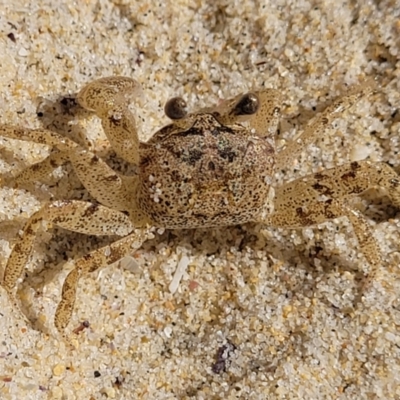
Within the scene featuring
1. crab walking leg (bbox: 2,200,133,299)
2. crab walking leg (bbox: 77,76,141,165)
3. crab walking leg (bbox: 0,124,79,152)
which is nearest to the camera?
crab walking leg (bbox: 2,200,133,299)

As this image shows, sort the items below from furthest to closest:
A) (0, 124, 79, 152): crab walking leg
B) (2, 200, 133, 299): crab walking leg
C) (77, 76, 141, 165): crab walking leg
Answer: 1. (77, 76, 141, 165): crab walking leg
2. (0, 124, 79, 152): crab walking leg
3. (2, 200, 133, 299): crab walking leg

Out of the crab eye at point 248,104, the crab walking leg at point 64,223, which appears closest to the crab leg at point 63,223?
the crab walking leg at point 64,223

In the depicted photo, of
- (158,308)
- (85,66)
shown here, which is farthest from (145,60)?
(158,308)

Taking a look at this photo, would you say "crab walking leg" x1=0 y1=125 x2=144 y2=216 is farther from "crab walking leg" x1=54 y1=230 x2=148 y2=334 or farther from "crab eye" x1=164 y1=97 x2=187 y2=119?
"crab eye" x1=164 y1=97 x2=187 y2=119

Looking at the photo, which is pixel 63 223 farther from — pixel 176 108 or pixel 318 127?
pixel 318 127

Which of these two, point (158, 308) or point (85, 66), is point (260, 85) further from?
point (158, 308)

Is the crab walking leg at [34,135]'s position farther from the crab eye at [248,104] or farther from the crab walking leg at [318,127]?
the crab walking leg at [318,127]

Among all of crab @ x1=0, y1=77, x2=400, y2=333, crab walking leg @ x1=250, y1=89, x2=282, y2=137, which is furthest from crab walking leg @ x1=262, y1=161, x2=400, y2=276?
crab walking leg @ x1=250, y1=89, x2=282, y2=137
